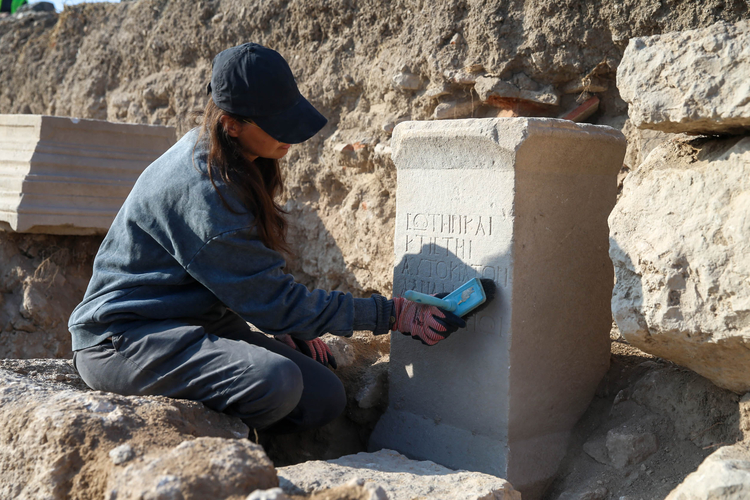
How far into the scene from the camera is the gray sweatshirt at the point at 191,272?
2.00 meters

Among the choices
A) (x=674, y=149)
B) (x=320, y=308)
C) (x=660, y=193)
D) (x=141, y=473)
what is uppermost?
(x=674, y=149)

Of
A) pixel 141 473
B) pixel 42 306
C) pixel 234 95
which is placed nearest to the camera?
pixel 141 473

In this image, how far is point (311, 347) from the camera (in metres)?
2.66

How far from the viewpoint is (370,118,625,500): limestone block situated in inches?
87.4

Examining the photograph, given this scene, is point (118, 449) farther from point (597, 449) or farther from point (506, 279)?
point (597, 449)

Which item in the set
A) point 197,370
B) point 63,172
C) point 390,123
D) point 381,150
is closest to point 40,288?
point 63,172

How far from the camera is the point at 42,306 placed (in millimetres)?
4258

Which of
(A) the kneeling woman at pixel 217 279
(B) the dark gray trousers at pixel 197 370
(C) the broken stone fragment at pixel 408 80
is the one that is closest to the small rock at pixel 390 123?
(C) the broken stone fragment at pixel 408 80

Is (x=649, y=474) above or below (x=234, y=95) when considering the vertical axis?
below

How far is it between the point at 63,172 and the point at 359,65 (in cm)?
207

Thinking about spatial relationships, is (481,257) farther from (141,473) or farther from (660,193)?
(141,473)

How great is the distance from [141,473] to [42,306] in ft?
10.6

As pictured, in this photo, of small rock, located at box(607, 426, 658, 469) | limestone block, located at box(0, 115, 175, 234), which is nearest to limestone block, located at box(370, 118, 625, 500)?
small rock, located at box(607, 426, 658, 469)

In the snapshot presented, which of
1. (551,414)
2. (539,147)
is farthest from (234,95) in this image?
(551,414)
